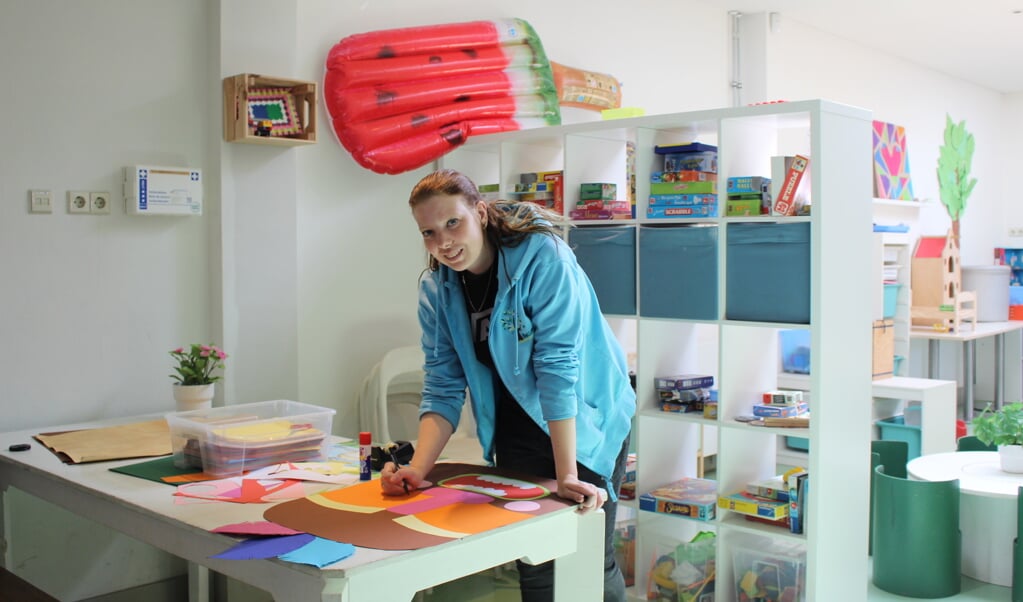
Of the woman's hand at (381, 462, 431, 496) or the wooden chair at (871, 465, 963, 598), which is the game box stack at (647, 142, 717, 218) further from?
the woman's hand at (381, 462, 431, 496)

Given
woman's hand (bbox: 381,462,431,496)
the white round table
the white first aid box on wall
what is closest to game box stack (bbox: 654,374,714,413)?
the white round table

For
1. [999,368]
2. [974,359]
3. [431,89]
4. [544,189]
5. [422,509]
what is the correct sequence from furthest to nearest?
[974,359] < [999,368] < [431,89] < [544,189] < [422,509]

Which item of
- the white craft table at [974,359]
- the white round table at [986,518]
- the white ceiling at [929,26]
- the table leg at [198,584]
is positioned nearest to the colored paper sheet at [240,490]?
the table leg at [198,584]

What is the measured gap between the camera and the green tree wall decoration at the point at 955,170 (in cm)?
860

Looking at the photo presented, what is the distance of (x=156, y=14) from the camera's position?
3387mm

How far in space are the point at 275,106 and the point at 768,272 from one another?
73.8 inches

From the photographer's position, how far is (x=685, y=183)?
3.44 meters

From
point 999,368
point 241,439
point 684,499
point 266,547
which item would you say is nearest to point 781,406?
point 684,499

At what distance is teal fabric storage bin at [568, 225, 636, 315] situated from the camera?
11.8ft

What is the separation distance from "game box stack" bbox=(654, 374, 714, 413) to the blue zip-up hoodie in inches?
43.1

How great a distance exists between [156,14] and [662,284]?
2.08 metres

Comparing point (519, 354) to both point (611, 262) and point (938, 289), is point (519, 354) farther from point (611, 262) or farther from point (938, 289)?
point (938, 289)

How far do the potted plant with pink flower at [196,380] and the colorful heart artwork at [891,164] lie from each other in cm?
557

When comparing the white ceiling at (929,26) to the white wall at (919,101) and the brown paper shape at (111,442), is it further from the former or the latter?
the brown paper shape at (111,442)
